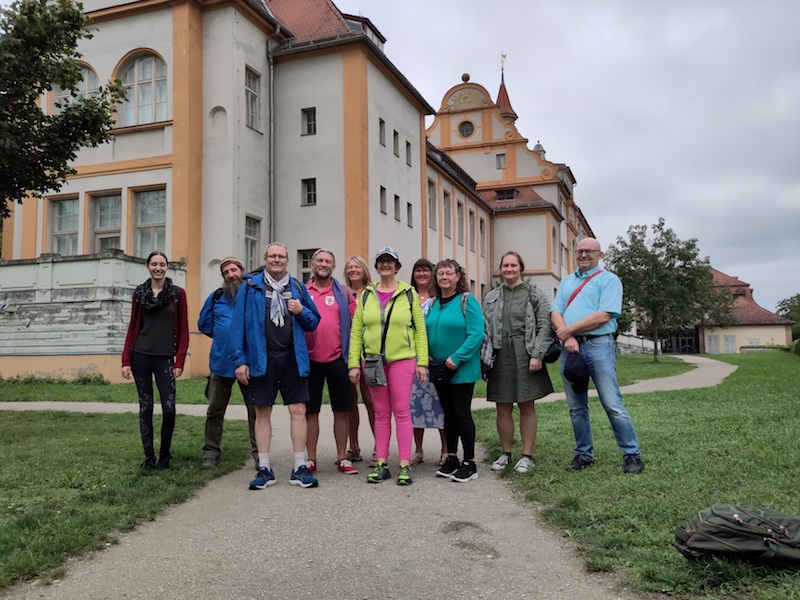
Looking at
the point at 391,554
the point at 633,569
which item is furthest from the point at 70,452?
the point at 633,569

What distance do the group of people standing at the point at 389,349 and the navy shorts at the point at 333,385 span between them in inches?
0.4

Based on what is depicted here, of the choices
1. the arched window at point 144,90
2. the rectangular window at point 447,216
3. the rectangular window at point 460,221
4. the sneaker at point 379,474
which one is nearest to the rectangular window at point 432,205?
the rectangular window at point 447,216

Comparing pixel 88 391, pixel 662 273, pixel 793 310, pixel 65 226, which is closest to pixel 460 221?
pixel 662 273

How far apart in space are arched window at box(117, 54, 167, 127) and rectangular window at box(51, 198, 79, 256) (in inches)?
137

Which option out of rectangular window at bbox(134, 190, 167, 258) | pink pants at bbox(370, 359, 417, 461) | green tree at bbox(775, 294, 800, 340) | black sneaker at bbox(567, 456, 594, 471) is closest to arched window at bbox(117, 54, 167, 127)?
rectangular window at bbox(134, 190, 167, 258)

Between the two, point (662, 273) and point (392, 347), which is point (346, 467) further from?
point (662, 273)

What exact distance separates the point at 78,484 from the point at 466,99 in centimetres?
4529

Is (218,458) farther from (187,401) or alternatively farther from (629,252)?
(629,252)

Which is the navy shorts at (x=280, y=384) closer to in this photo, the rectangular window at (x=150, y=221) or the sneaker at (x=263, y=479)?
the sneaker at (x=263, y=479)

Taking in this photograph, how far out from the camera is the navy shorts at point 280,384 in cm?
615

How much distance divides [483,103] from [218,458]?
43.8 meters

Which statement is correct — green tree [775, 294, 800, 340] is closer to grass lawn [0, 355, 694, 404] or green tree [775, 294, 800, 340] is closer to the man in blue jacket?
grass lawn [0, 355, 694, 404]

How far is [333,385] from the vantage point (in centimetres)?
669

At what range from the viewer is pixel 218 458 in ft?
23.6
